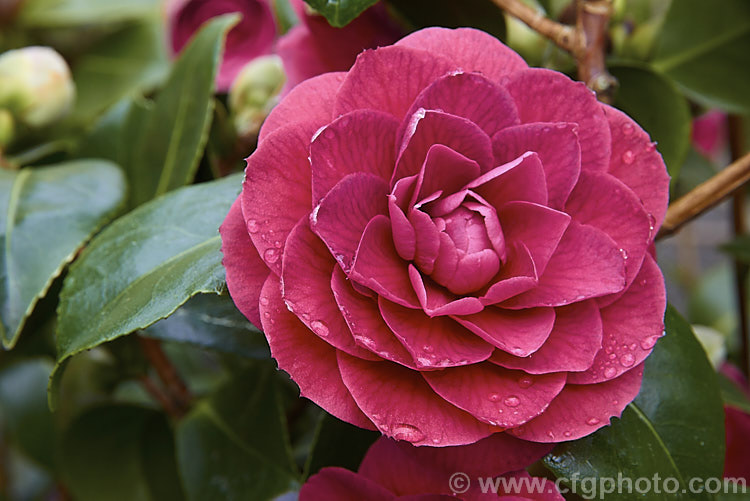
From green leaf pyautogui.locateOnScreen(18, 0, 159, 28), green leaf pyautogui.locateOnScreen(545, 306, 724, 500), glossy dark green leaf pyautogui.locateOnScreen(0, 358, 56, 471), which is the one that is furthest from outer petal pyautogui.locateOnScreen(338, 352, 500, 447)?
green leaf pyautogui.locateOnScreen(18, 0, 159, 28)

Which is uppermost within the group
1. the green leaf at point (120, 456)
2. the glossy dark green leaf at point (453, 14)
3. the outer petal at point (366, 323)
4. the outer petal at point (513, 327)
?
the glossy dark green leaf at point (453, 14)

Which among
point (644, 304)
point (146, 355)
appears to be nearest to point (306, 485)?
point (644, 304)

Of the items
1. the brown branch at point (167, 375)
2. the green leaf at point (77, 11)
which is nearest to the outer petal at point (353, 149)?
the brown branch at point (167, 375)

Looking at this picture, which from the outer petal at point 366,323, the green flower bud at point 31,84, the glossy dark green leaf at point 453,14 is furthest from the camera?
the green flower bud at point 31,84

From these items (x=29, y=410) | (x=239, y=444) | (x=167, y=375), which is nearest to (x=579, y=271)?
(x=239, y=444)

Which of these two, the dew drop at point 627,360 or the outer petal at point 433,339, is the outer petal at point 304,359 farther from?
the dew drop at point 627,360

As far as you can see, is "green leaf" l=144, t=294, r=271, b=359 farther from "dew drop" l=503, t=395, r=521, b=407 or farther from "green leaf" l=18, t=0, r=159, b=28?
"green leaf" l=18, t=0, r=159, b=28

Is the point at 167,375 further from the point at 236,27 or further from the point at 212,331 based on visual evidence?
the point at 236,27
